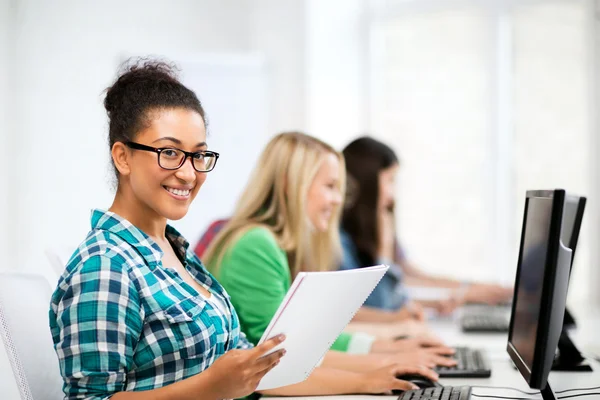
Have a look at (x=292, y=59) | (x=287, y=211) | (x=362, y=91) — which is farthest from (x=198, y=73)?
(x=287, y=211)

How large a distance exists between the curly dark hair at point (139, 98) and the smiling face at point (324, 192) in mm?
732

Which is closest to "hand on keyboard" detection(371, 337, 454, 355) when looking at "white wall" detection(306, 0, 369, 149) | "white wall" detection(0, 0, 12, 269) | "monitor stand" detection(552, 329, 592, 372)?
"monitor stand" detection(552, 329, 592, 372)

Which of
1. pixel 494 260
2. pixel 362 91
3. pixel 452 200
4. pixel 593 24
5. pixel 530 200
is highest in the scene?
pixel 593 24

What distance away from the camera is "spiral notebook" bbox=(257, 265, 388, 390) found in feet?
3.94

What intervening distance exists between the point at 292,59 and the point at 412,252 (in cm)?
137

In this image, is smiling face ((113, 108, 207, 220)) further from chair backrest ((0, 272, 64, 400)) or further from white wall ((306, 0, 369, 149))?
white wall ((306, 0, 369, 149))

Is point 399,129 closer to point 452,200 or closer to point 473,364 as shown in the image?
point 452,200

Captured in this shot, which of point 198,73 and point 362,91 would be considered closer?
point 198,73

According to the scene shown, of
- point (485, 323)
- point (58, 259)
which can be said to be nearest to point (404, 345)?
point (485, 323)

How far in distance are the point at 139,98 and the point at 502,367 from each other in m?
1.21

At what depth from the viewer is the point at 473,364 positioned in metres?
1.89

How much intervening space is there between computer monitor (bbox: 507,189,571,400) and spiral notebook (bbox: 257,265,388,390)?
298 mm

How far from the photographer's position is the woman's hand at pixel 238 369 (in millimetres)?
1145

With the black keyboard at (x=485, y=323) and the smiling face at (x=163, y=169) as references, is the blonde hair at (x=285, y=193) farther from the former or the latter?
the black keyboard at (x=485, y=323)
